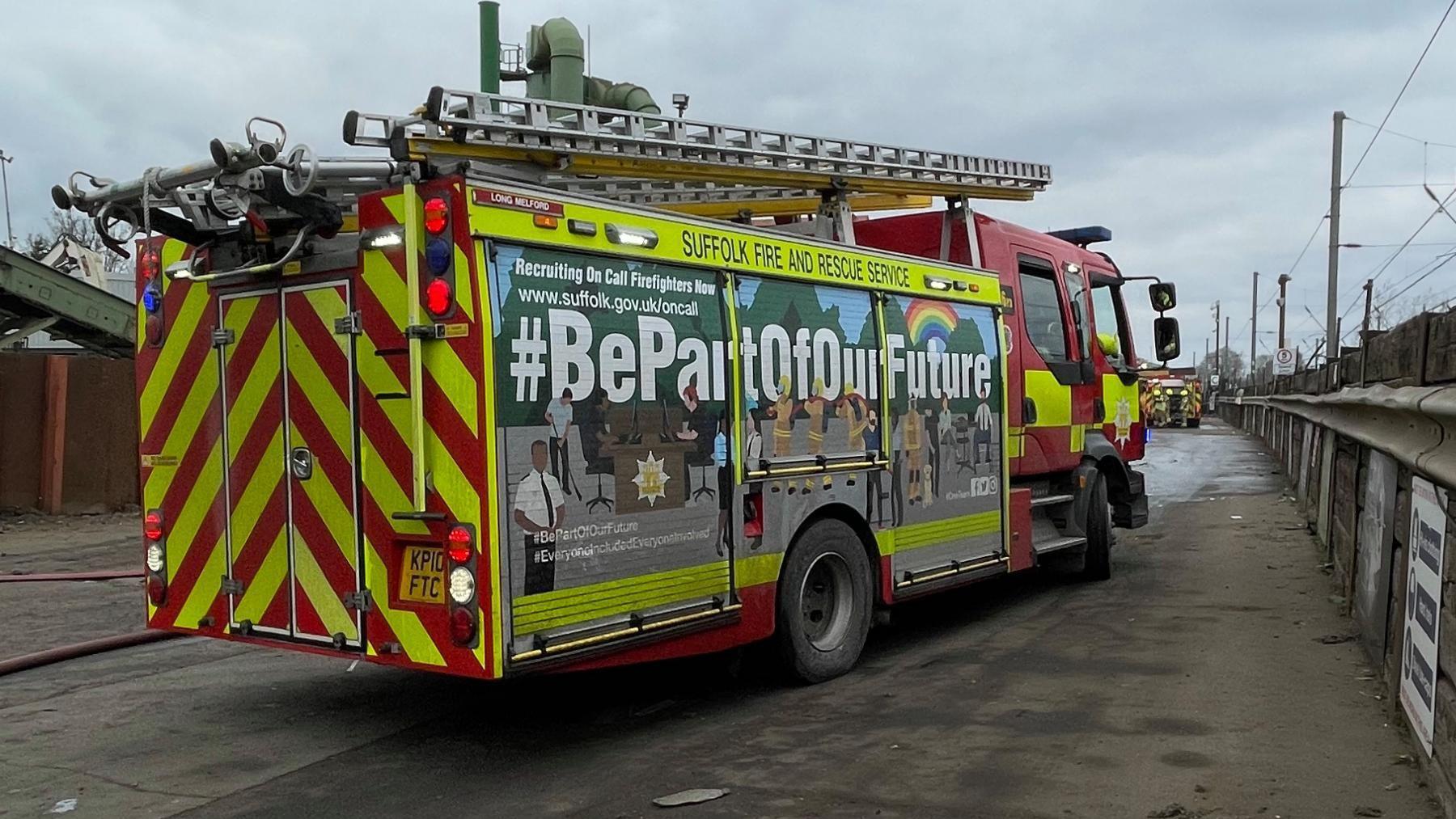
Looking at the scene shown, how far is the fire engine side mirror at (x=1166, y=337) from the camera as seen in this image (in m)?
11.4

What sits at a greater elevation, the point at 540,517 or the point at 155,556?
the point at 540,517

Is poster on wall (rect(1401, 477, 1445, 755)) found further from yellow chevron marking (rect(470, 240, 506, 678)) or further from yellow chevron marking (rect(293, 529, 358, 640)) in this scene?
yellow chevron marking (rect(293, 529, 358, 640))

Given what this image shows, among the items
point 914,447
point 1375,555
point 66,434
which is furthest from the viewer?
point 66,434

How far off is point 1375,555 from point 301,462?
19.6ft

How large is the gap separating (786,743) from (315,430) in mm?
2695

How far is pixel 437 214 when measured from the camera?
5.18 m

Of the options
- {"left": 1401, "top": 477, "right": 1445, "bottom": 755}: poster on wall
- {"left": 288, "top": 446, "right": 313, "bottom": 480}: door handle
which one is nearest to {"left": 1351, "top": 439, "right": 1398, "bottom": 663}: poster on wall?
{"left": 1401, "top": 477, "right": 1445, "bottom": 755}: poster on wall

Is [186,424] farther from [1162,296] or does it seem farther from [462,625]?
[1162,296]

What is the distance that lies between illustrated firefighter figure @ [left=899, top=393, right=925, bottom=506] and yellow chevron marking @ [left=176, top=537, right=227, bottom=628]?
4.13 metres

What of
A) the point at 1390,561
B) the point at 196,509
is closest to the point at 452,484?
the point at 196,509

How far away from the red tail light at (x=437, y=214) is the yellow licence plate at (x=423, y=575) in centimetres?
140

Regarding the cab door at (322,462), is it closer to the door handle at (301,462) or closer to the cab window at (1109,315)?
the door handle at (301,462)

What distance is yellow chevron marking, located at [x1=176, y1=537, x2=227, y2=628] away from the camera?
607cm

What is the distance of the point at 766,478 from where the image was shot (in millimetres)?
6602
